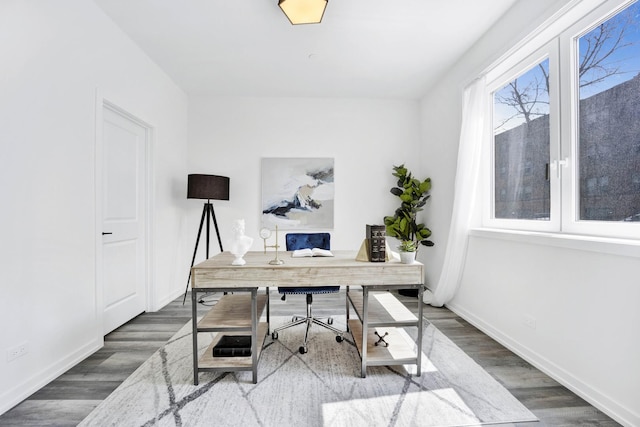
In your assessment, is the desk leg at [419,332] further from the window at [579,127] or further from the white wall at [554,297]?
the window at [579,127]

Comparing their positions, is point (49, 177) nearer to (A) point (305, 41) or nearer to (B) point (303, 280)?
(B) point (303, 280)

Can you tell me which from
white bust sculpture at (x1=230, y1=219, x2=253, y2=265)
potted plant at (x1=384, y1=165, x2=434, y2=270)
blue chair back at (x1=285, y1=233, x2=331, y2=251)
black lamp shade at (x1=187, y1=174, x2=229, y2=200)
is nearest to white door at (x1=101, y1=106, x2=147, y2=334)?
black lamp shade at (x1=187, y1=174, x2=229, y2=200)

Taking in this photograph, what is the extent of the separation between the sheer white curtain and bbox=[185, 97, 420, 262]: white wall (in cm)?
136

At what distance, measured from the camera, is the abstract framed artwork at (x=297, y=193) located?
4.25m

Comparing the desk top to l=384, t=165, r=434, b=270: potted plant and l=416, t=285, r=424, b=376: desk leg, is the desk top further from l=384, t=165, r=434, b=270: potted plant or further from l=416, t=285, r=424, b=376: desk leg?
l=384, t=165, r=434, b=270: potted plant

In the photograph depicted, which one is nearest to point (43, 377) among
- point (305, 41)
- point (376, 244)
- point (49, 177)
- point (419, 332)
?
point (49, 177)

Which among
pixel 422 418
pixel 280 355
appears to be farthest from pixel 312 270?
pixel 422 418

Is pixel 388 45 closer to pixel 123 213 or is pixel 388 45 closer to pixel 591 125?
pixel 591 125

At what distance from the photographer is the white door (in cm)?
270

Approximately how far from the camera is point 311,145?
170 inches

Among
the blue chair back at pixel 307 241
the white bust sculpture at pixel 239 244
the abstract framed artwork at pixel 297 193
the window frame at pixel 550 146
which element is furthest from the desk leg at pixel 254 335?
the abstract framed artwork at pixel 297 193

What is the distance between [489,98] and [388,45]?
1.14 meters

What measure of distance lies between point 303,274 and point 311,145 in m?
2.74

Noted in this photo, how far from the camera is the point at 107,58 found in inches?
101
